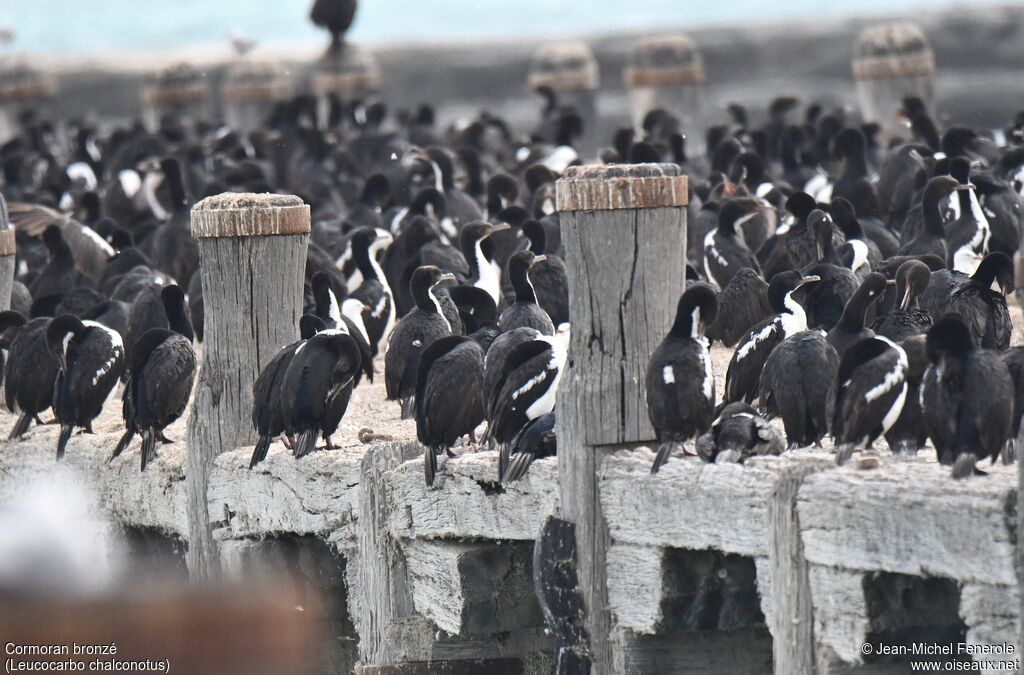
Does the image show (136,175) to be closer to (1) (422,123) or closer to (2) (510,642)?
(1) (422,123)

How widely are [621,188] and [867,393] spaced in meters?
1.37

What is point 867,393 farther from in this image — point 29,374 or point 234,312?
point 29,374

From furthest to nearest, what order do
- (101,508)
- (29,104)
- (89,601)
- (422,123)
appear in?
(29,104) < (422,123) < (101,508) < (89,601)

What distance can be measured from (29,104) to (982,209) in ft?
76.1

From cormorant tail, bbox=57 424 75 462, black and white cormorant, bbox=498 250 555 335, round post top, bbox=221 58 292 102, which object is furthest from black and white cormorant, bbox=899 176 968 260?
round post top, bbox=221 58 292 102

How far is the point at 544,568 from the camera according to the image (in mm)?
8258

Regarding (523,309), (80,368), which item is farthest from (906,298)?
(80,368)

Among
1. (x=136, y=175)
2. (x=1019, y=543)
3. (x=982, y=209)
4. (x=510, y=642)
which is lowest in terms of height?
(x=510, y=642)

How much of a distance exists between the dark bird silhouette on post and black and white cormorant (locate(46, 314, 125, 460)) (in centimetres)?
1900

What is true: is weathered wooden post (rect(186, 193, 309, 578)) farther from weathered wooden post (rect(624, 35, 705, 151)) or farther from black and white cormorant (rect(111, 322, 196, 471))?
weathered wooden post (rect(624, 35, 705, 151))

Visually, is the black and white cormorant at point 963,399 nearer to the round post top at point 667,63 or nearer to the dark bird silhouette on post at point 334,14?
the round post top at point 667,63

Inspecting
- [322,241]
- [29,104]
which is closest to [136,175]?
[322,241]

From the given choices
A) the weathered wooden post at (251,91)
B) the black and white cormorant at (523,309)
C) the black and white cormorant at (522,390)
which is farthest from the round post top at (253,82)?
the black and white cormorant at (522,390)

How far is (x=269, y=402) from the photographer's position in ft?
32.3
